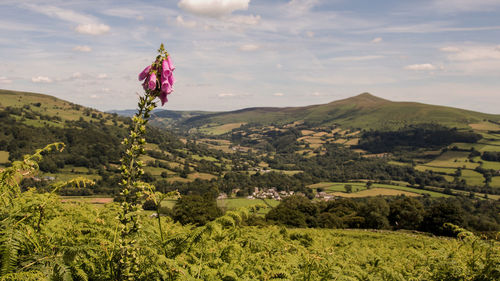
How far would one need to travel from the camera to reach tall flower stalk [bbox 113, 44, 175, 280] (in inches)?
107

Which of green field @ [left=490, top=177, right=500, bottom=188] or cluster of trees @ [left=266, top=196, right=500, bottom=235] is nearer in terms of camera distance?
cluster of trees @ [left=266, top=196, right=500, bottom=235]

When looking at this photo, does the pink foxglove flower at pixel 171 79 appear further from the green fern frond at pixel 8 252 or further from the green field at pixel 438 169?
the green field at pixel 438 169

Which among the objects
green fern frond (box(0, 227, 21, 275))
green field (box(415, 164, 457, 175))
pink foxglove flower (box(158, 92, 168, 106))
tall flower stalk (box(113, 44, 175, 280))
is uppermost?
pink foxglove flower (box(158, 92, 168, 106))

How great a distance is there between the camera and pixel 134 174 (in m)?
2.86

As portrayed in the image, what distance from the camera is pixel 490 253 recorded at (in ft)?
17.5

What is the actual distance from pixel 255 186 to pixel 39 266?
126 metres

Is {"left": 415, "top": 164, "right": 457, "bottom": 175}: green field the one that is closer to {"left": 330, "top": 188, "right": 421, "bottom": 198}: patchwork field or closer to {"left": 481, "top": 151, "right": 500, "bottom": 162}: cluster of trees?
{"left": 481, "top": 151, "right": 500, "bottom": 162}: cluster of trees

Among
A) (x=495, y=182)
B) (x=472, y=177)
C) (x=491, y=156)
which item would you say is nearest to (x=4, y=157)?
(x=472, y=177)

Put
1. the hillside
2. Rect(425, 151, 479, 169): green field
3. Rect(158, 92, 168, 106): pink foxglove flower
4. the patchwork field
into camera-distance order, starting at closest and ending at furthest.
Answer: Rect(158, 92, 168, 106): pink foxglove flower, the patchwork field, the hillside, Rect(425, 151, 479, 169): green field

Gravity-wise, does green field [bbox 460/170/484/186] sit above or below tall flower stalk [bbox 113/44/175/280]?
below

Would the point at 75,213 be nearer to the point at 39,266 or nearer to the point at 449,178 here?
the point at 39,266

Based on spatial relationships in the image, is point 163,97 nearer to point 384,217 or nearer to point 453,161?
point 384,217

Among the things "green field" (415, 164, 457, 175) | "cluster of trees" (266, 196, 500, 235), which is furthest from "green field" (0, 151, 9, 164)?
"green field" (415, 164, 457, 175)

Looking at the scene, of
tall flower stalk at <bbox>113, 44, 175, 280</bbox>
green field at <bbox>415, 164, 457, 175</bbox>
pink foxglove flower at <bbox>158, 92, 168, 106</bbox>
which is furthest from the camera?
green field at <bbox>415, 164, 457, 175</bbox>
